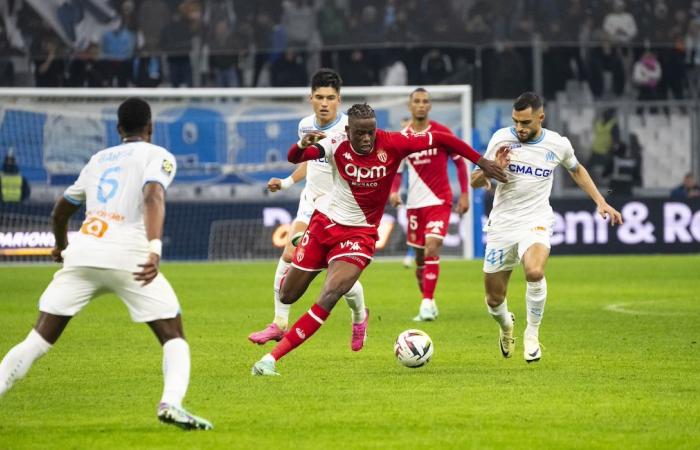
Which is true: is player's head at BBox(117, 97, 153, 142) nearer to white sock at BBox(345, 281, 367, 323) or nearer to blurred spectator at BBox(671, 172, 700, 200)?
white sock at BBox(345, 281, 367, 323)

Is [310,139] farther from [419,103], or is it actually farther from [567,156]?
[419,103]

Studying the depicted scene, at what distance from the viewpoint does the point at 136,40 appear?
1149 inches

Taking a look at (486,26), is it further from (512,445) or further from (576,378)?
(512,445)

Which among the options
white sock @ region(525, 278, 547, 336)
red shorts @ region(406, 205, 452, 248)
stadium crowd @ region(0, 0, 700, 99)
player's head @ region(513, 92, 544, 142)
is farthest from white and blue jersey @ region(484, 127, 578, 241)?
stadium crowd @ region(0, 0, 700, 99)

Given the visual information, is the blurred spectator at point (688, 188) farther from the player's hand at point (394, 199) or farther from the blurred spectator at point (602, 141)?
the player's hand at point (394, 199)

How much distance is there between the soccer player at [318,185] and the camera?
11406 mm

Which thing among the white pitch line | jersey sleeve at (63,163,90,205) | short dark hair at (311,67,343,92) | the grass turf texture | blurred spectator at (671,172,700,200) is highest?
short dark hair at (311,67,343,92)

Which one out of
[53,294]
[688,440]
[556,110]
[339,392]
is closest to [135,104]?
[53,294]

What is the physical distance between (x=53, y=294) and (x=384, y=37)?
74.3 feet

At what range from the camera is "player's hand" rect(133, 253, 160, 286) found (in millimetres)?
7117

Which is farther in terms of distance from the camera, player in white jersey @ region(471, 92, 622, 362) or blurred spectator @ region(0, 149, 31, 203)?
blurred spectator @ region(0, 149, 31, 203)

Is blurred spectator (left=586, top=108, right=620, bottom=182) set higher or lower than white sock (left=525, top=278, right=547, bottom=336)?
higher

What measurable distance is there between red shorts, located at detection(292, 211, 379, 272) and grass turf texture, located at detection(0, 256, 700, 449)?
2.76ft

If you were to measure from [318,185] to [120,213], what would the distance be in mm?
5017
